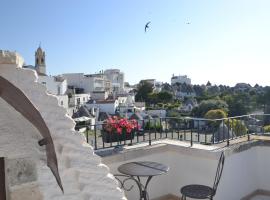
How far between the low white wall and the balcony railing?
27cm

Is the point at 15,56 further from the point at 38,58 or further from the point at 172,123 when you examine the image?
the point at 38,58

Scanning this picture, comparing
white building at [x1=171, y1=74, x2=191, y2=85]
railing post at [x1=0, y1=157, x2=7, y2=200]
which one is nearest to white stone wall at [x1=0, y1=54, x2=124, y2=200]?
railing post at [x1=0, y1=157, x2=7, y2=200]

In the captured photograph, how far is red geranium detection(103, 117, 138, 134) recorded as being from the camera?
14.9ft

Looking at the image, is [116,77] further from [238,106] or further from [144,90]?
[238,106]

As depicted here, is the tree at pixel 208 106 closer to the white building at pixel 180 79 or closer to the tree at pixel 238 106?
the tree at pixel 238 106

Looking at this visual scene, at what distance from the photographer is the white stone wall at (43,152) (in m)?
1.43

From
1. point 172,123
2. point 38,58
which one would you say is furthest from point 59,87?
point 172,123

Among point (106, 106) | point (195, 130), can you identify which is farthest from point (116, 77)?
point (195, 130)

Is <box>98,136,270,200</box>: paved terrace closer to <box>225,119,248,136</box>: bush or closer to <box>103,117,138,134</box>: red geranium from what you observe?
<box>225,119,248,136</box>: bush

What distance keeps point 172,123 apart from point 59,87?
144 ft

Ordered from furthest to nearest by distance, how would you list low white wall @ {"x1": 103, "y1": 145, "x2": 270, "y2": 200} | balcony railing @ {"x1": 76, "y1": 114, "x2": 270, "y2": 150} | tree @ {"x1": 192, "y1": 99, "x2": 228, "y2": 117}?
1. tree @ {"x1": 192, "y1": 99, "x2": 228, "y2": 117}
2. balcony railing @ {"x1": 76, "y1": 114, "x2": 270, "y2": 150}
3. low white wall @ {"x1": 103, "y1": 145, "x2": 270, "y2": 200}

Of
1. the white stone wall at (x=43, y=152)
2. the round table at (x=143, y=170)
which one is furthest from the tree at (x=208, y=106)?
the white stone wall at (x=43, y=152)

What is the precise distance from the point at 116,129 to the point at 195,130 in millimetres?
1698

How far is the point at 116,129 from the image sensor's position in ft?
14.9
